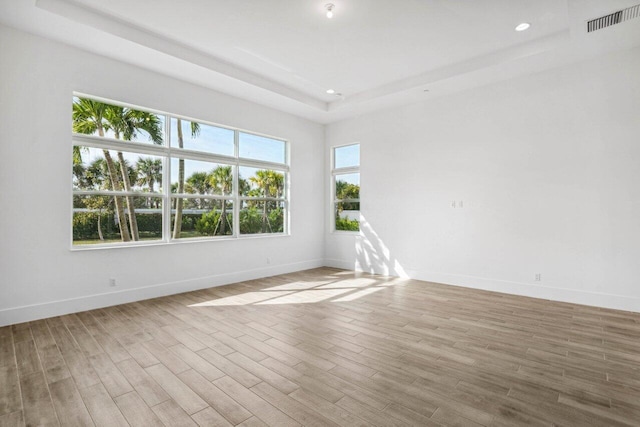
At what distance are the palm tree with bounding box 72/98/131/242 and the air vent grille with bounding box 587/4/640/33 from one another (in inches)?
239

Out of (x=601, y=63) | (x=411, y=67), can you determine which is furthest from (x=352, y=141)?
(x=601, y=63)

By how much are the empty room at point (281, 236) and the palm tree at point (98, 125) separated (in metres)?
0.03

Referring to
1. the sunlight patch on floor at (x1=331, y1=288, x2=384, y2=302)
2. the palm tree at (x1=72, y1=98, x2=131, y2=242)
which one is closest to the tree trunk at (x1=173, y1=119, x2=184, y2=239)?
the palm tree at (x1=72, y1=98, x2=131, y2=242)

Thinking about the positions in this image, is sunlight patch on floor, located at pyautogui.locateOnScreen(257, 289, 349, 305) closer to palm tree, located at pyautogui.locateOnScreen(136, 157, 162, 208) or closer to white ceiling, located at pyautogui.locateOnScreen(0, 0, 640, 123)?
palm tree, located at pyautogui.locateOnScreen(136, 157, 162, 208)

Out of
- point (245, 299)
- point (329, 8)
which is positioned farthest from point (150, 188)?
point (329, 8)

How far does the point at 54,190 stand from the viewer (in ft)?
12.7

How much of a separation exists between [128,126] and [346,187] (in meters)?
4.30

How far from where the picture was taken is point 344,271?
6766 millimetres

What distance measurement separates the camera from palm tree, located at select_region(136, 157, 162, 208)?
15.3 ft

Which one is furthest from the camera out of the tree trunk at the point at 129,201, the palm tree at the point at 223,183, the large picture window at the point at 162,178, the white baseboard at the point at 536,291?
the palm tree at the point at 223,183

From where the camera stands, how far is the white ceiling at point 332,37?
11.2ft

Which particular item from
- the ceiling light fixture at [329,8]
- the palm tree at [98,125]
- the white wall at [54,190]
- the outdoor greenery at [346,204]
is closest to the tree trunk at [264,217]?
the white wall at [54,190]

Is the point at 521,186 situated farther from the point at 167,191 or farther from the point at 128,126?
the point at 128,126

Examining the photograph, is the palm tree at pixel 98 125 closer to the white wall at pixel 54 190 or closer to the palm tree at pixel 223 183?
A: the white wall at pixel 54 190
